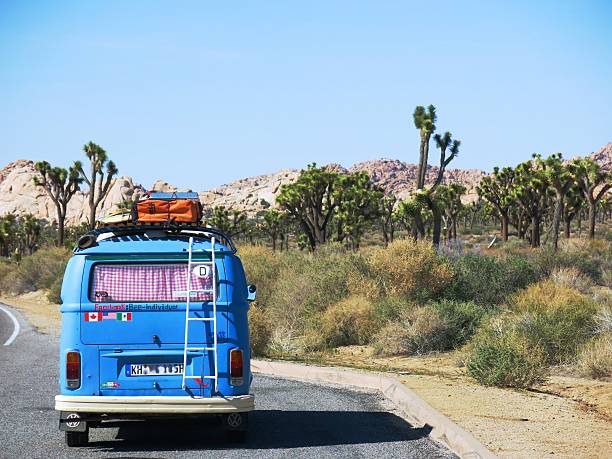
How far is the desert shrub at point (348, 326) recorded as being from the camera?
68.3 ft

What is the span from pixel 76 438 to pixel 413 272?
14616 millimetres

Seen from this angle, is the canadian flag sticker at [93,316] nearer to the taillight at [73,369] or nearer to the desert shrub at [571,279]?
the taillight at [73,369]

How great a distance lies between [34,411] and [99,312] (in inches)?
123

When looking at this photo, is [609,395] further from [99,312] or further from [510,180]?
[510,180]

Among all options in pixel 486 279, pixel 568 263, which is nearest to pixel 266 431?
pixel 486 279

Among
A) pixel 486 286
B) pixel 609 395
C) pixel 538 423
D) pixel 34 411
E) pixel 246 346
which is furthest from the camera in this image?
pixel 486 286

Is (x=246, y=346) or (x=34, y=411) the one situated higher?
(x=246, y=346)

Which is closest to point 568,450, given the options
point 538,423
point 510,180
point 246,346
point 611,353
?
point 538,423

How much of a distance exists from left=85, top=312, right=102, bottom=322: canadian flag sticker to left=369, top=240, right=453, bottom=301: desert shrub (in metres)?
14.2

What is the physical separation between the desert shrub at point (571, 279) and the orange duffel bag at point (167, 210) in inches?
670

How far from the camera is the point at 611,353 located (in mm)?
14406

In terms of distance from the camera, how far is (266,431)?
1022 cm

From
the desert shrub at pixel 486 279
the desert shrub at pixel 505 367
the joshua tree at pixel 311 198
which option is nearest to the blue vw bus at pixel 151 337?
the desert shrub at pixel 505 367

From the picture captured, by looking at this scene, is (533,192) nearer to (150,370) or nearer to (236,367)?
(236,367)
